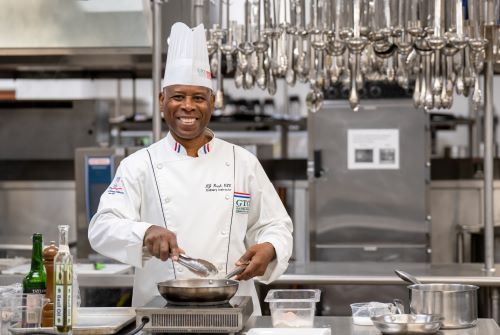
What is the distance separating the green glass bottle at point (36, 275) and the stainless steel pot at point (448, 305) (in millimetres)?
992

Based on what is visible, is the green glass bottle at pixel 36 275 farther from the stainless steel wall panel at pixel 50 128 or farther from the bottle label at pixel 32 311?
the stainless steel wall panel at pixel 50 128

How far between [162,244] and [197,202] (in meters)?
0.45

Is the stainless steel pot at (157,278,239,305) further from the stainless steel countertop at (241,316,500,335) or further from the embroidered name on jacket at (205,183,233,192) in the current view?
the embroidered name on jacket at (205,183,233,192)

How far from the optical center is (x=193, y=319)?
2168mm

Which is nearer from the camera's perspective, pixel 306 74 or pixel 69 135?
pixel 306 74

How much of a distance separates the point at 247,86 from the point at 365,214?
1734 millimetres

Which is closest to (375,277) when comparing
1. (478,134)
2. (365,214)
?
(365,214)

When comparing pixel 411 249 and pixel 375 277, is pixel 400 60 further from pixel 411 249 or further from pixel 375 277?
pixel 411 249

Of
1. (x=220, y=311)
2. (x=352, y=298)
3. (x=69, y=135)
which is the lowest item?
(x=352, y=298)

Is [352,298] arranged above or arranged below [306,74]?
below

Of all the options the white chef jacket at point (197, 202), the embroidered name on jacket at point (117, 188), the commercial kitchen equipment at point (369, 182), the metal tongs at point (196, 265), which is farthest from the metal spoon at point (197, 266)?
the commercial kitchen equipment at point (369, 182)

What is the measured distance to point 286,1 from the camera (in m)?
4.32

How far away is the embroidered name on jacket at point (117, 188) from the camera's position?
2.75 meters

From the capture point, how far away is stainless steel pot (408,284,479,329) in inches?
93.0
